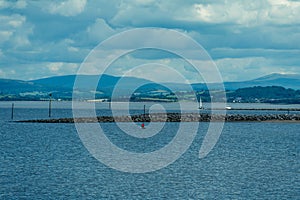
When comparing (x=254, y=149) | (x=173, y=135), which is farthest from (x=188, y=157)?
(x=173, y=135)

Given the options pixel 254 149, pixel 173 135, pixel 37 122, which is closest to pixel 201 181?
pixel 254 149

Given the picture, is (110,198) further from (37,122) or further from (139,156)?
(37,122)

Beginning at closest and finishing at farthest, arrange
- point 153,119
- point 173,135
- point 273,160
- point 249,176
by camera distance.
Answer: point 249,176 < point 273,160 < point 173,135 < point 153,119

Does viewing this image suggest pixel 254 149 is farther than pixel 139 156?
Yes

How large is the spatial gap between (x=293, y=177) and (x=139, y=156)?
24217mm

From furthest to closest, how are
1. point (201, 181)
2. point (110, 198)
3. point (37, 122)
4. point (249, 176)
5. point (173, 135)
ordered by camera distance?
point (37, 122)
point (173, 135)
point (249, 176)
point (201, 181)
point (110, 198)

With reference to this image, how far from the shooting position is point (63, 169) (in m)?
58.1

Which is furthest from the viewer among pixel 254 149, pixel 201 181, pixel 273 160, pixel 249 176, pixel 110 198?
pixel 254 149

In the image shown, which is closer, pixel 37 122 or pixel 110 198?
pixel 110 198

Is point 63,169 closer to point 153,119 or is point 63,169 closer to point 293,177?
point 293,177

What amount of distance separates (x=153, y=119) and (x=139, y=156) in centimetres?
9635

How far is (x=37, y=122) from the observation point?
157 m

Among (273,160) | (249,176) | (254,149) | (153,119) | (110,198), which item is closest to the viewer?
(110,198)

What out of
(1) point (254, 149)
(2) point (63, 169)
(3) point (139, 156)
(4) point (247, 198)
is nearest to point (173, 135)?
(1) point (254, 149)
